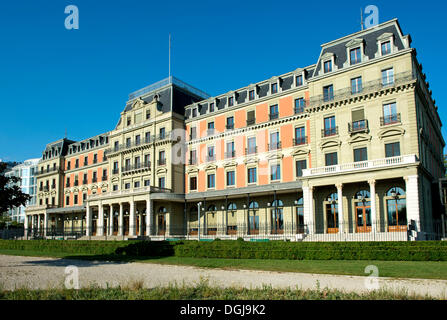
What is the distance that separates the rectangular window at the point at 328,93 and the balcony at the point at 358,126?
120 inches

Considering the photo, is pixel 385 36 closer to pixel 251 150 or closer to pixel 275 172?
pixel 275 172

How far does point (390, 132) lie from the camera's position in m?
28.3

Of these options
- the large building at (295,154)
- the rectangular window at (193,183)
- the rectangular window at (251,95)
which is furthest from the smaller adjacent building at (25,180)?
the rectangular window at (251,95)

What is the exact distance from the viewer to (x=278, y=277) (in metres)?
13.4

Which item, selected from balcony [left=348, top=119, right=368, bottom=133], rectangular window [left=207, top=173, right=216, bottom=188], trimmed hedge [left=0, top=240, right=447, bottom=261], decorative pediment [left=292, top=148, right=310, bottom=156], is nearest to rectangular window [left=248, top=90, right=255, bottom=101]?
decorative pediment [left=292, top=148, right=310, bottom=156]

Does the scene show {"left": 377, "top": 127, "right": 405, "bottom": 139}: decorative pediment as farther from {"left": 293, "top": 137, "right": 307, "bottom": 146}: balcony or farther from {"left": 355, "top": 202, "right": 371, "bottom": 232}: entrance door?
{"left": 293, "top": 137, "right": 307, "bottom": 146}: balcony

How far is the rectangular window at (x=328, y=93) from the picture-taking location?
31764mm

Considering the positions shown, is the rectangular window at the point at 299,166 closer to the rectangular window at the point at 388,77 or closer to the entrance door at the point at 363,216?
the entrance door at the point at 363,216

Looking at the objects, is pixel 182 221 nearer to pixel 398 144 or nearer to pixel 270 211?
pixel 270 211

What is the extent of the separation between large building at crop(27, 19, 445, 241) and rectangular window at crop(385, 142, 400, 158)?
0.07 metres

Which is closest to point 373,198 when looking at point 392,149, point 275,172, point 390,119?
point 392,149

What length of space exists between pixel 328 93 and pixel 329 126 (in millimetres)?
2893

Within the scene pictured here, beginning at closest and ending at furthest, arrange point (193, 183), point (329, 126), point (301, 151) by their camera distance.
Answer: point (329, 126)
point (301, 151)
point (193, 183)

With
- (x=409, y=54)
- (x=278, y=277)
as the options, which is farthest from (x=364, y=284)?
(x=409, y=54)
